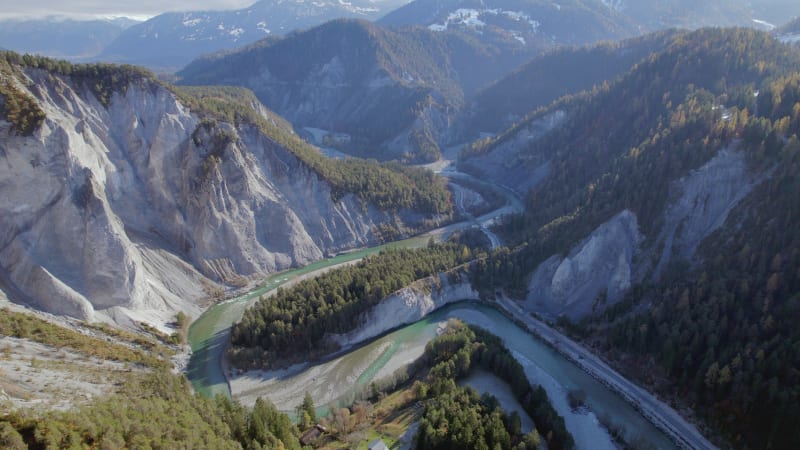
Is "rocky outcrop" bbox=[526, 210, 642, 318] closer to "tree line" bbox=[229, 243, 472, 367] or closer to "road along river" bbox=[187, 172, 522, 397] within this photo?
"tree line" bbox=[229, 243, 472, 367]

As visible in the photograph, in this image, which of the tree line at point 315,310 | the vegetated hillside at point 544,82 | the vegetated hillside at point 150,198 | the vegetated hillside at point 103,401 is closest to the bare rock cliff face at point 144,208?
the vegetated hillside at point 150,198

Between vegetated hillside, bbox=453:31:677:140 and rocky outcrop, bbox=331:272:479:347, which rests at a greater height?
vegetated hillside, bbox=453:31:677:140

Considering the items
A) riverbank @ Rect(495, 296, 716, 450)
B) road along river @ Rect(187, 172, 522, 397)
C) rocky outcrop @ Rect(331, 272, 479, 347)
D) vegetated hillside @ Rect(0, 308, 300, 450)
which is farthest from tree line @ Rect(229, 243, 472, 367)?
riverbank @ Rect(495, 296, 716, 450)

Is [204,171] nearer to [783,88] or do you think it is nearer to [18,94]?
[18,94]

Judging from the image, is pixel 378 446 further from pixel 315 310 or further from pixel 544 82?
pixel 544 82

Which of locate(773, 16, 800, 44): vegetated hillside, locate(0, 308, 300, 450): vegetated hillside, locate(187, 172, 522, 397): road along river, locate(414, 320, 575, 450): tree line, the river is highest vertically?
locate(773, 16, 800, 44): vegetated hillside

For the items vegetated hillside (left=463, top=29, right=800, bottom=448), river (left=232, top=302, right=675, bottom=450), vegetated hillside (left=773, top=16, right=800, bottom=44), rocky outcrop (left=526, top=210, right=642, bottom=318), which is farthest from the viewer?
vegetated hillside (left=773, top=16, right=800, bottom=44)

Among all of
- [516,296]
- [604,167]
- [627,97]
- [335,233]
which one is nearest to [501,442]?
[516,296]
